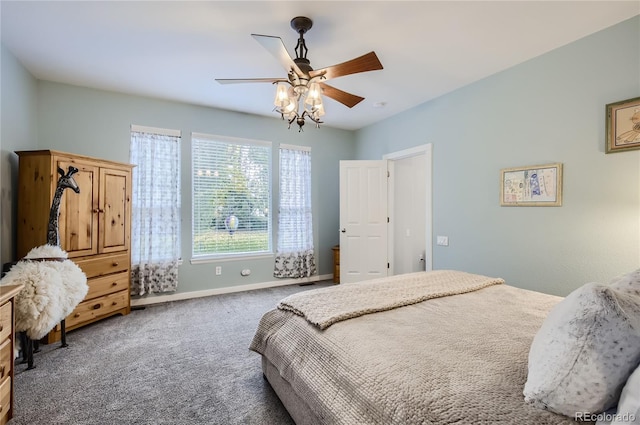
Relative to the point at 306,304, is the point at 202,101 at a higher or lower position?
higher

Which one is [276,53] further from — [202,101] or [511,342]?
[202,101]

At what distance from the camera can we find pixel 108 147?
3.72 metres

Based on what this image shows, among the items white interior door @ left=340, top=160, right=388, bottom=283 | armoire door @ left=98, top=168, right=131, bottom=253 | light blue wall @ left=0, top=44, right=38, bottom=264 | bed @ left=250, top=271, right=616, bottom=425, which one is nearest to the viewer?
bed @ left=250, top=271, right=616, bottom=425

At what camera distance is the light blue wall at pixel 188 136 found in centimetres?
349

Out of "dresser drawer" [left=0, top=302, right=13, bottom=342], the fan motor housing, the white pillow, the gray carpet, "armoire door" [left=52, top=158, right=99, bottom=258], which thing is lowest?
the gray carpet

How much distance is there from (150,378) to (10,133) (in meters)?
2.73

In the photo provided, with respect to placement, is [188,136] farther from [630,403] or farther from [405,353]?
[630,403]

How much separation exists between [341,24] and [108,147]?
10.8 feet

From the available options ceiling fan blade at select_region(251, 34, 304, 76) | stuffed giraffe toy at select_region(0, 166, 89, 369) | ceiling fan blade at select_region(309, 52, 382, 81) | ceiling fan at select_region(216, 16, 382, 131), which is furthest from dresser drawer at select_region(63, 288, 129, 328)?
ceiling fan blade at select_region(309, 52, 382, 81)

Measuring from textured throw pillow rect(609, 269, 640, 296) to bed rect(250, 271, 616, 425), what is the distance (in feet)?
1.37

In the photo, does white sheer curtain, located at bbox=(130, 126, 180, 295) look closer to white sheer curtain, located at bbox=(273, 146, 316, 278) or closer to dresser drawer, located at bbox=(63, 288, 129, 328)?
dresser drawer, located at bbox=(63, 288, 129, 328)

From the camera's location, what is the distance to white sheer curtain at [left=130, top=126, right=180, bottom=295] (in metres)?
3.79

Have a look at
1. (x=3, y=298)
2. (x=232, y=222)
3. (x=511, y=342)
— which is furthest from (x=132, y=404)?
(x=232, y=222)

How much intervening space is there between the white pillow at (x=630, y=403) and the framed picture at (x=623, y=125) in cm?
239
